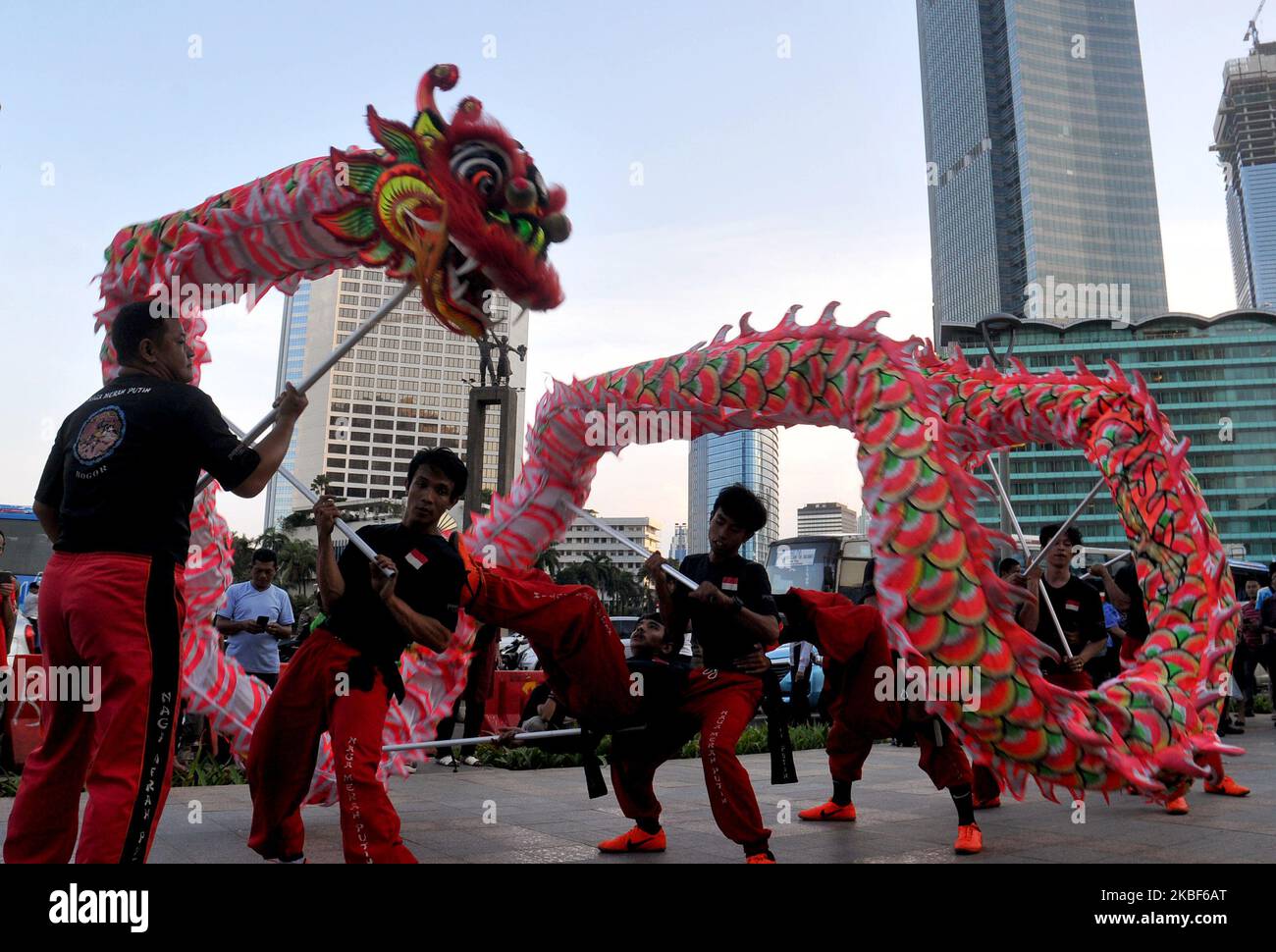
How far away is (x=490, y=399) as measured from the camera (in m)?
14.3

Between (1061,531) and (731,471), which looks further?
(731,471)

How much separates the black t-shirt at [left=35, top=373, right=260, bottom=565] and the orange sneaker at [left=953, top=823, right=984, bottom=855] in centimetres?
337

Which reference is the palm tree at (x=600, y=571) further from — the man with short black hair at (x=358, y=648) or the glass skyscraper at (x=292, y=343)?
the man with short black hair at (x=358, y=648)

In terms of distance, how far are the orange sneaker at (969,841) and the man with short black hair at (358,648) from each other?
2.42 metres

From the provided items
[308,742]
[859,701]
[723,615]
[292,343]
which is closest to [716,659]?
[723,615]

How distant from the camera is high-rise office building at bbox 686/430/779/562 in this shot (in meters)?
33.0

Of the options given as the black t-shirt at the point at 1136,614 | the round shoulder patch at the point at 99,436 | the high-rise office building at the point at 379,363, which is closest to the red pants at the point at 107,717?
the round shoulder patch at the point at 99,436

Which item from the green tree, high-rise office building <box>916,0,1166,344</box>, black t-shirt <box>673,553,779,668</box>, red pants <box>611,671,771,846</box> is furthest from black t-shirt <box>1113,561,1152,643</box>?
high-rise office building <box>916,0,1166,344</box>

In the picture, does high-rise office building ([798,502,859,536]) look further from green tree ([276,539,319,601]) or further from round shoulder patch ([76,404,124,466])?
round shoulder patch ([76,404,124,466])

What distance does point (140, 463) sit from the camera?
2490 millimetres

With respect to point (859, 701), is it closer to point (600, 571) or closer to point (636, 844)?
point (636, 844)

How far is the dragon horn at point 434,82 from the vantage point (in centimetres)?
373

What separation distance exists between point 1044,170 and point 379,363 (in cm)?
8748
